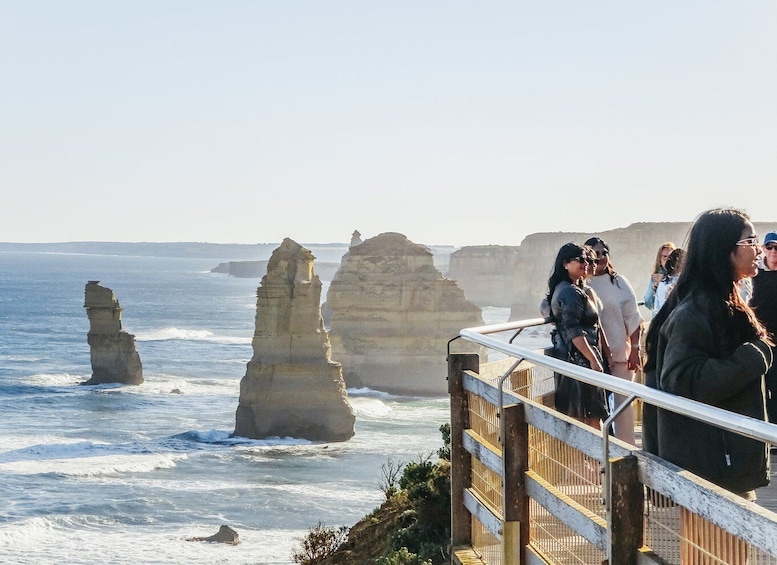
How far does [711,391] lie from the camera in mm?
4215

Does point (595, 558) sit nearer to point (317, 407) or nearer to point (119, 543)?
point (119, 543)

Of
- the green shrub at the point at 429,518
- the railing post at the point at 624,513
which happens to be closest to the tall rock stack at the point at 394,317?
the green shrub at the point at 429,518

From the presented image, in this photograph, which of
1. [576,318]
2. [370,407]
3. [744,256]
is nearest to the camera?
[744,256]

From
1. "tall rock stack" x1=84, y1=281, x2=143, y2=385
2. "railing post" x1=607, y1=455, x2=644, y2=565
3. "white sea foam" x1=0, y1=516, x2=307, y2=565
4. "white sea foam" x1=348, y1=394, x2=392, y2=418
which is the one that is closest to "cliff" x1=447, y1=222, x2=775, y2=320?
"white sea foam" x1=348, y1=394, x2=392, y2=418

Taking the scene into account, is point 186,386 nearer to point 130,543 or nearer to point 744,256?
point 130,543

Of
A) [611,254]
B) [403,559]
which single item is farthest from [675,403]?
[611,254]

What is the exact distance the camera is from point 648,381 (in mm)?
4957

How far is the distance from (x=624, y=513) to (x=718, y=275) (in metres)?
1.01

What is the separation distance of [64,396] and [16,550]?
35.9m

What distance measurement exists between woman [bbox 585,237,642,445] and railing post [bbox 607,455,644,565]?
3734mm

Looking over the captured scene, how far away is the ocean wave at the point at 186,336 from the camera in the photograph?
4195 inches

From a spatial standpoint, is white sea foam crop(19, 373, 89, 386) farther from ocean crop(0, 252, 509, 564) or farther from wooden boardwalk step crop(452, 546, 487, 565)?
wooden boardwalk step crop(452, 546, 487, 565)

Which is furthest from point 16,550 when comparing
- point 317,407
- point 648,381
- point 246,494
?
point 648,381

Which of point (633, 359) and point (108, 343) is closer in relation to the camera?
point (633, 359)
